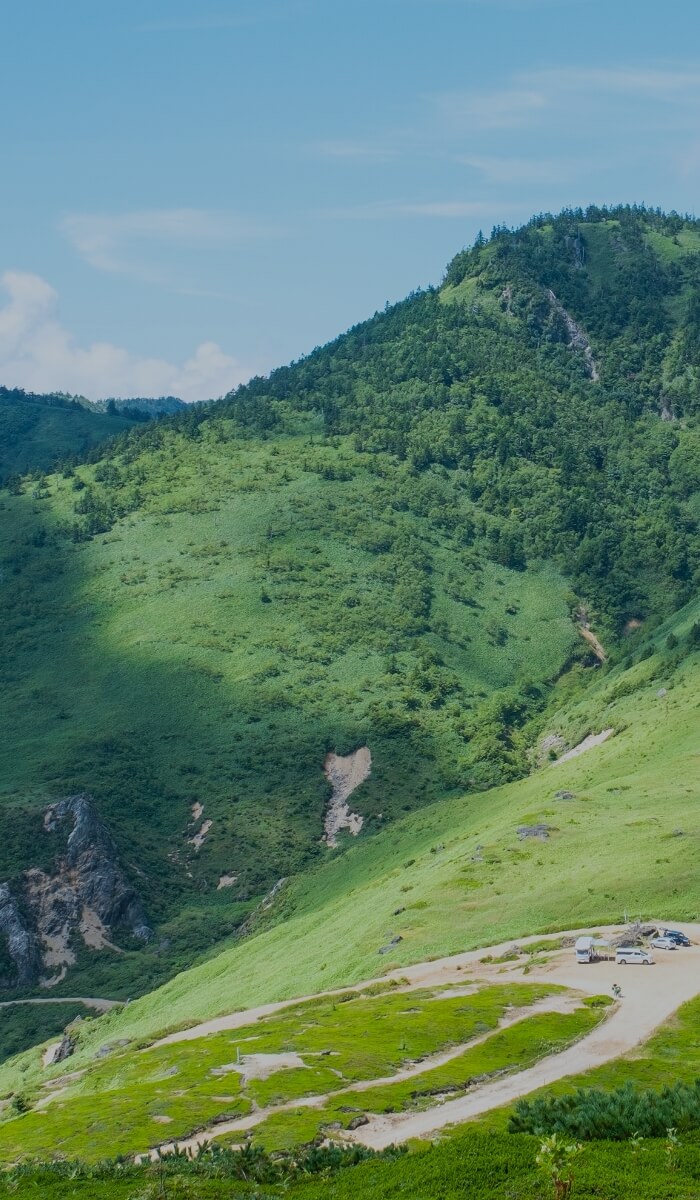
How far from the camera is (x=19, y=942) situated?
7328 inches

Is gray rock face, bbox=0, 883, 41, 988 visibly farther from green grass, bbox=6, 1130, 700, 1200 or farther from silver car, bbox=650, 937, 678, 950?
green grass, bbox=6, 1130, 700, 1200

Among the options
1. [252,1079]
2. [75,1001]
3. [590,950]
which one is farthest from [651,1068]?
[75,1001]

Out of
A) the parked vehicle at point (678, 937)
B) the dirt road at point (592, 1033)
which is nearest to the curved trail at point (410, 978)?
the parked vehicle at point (678, 937)

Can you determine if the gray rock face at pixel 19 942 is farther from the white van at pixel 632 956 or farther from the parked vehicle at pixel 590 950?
the white van at pixel 632 956

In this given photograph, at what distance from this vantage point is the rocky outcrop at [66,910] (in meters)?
187

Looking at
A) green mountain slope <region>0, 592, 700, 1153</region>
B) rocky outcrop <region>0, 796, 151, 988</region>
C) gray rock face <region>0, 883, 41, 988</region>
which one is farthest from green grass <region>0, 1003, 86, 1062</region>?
green mountain slope <region>0, 592, 700, 1153</region>

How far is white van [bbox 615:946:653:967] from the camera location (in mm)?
104562

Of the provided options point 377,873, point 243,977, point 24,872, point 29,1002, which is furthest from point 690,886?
→ point 24,872

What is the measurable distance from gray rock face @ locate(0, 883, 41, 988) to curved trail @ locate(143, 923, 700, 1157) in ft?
218

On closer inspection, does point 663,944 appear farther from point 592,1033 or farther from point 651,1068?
point 651,1068

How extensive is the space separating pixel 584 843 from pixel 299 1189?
8908 cm

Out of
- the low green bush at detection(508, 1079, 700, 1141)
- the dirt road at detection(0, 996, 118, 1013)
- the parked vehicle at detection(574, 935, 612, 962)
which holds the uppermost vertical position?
the low green bush at detection(508, 1079, 700, 1141)

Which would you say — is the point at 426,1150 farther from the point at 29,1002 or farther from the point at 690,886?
the point at 29,1002

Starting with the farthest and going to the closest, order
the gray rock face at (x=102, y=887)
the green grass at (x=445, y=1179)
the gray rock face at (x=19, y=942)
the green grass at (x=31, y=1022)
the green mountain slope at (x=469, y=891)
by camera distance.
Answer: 1. the gray rock face at (x=102, y=887)
2. the gray rock face at (x=19, y=942)
3. the green grass at (x=31, y=1022)
4. the green mountain slope at (x=469, y=891)
5. the green grass at (x=445, y=1179)
